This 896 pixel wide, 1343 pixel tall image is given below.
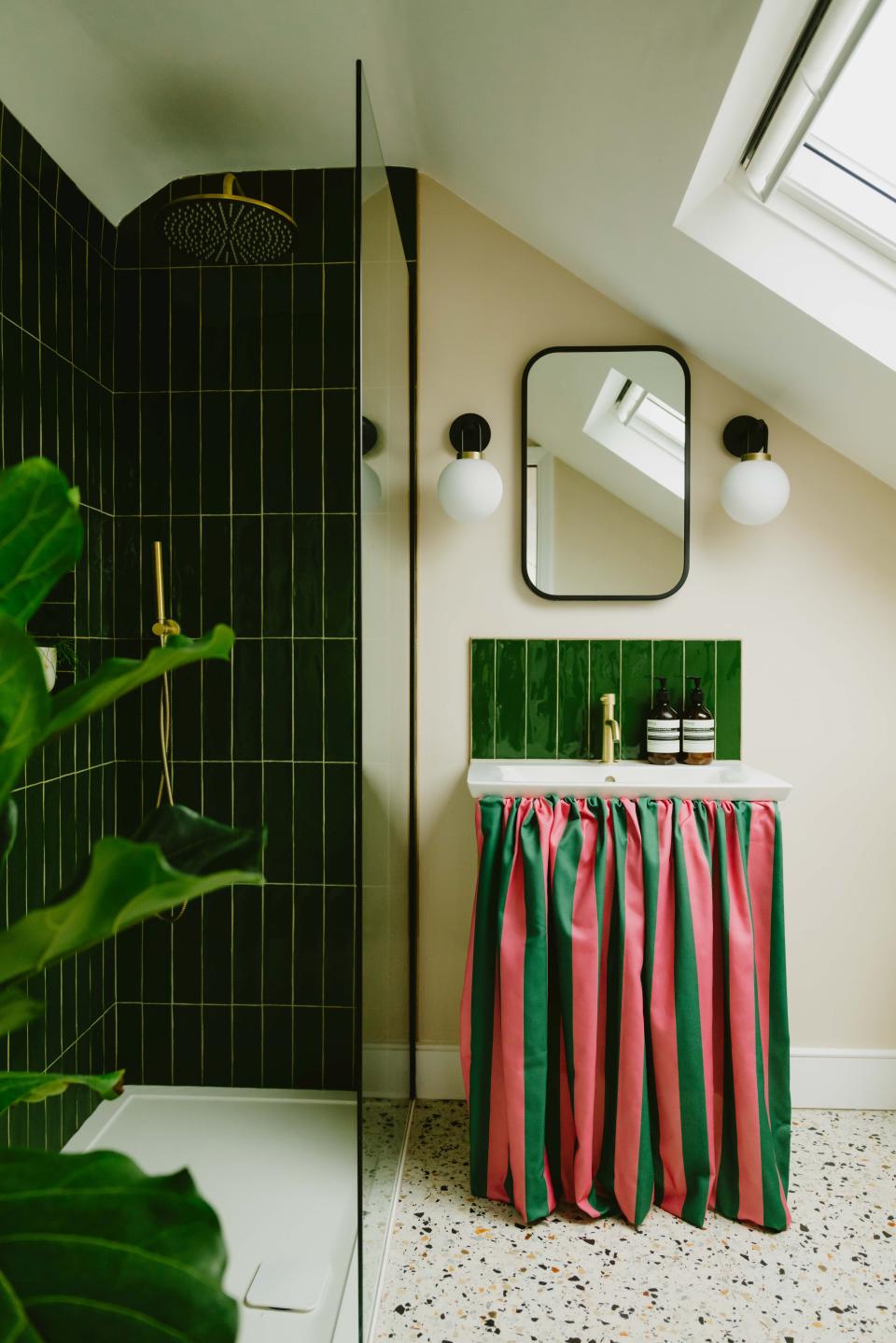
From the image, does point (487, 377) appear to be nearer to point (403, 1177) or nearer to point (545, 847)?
point (545, 847)

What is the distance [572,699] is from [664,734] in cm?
26

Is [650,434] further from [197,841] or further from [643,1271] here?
[197,841]

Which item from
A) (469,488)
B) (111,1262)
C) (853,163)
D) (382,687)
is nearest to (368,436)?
(382,687)

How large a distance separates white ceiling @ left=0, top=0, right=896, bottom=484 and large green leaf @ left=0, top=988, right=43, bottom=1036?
1550 mm

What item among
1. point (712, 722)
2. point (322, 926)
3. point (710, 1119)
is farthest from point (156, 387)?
point (710, 1119)

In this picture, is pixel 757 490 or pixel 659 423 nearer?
pixel 757 490

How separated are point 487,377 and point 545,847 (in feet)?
4.23

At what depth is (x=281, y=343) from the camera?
2.38 meters

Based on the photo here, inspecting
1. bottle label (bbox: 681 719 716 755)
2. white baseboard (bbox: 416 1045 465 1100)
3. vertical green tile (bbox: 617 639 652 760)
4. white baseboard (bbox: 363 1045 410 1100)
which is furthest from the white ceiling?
white baseboard (bbox: 416 1045 465 1100)

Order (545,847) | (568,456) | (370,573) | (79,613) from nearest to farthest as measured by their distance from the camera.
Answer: (370,573), (545,847), (79,613), (568,456)

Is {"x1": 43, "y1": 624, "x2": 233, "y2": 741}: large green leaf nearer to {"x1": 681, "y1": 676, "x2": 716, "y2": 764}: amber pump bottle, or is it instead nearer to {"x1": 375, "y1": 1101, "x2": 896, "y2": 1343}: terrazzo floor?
{"x1": 375, "y1": 1101, "x2": 896, "y2": 1343}: terrazzo floor

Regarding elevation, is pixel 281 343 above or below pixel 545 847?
above

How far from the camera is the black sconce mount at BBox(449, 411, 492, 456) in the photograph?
2.34 metres

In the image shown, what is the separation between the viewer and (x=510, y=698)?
7.85ft
